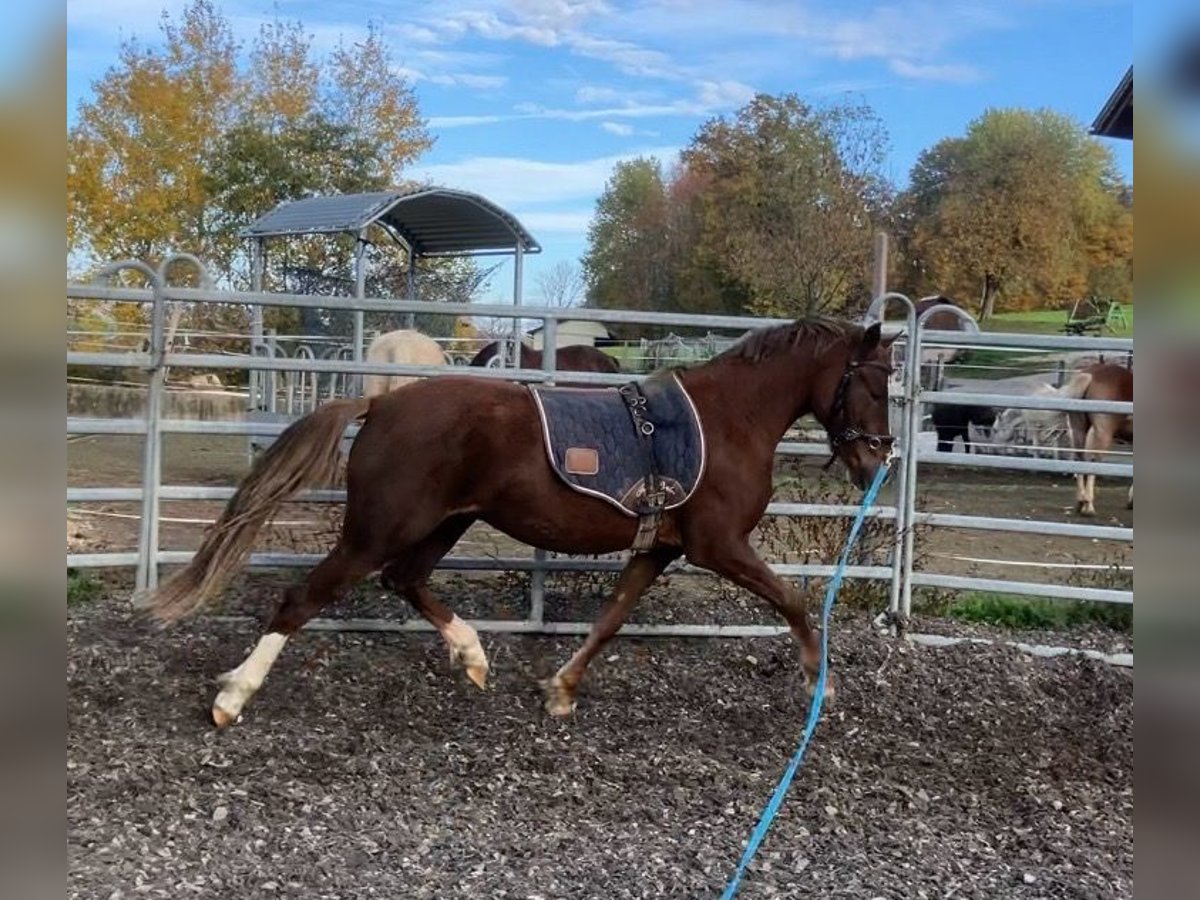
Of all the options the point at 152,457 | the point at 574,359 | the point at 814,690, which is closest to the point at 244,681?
the point at 152,457

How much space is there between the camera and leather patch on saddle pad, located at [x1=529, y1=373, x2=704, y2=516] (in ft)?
14.1

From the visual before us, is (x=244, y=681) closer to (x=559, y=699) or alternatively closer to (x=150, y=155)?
(x=559, y=699)

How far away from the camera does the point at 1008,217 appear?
3122cm

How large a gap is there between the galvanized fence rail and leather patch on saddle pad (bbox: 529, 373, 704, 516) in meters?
0.62

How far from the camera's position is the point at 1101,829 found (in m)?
3.65

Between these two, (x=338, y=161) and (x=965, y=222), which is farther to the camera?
(x=965, y=222)

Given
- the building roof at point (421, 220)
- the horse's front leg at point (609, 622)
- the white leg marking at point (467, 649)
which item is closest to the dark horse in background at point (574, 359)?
the building roof at point (421, 220)

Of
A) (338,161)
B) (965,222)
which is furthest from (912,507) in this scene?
(965,222)

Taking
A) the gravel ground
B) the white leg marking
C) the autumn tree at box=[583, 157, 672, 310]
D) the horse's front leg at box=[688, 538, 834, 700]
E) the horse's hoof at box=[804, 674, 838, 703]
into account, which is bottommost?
the gravel ground

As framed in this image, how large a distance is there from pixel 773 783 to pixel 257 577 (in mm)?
2960

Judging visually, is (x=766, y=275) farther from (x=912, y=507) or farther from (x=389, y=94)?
(x=912, y=507)

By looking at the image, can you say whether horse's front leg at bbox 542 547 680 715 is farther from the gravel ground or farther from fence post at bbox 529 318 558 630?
fence post at bbox 529 318 558 630

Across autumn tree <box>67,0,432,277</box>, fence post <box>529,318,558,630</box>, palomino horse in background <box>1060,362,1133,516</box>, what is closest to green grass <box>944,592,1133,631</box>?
fence post <box>529,318,558,630</box>

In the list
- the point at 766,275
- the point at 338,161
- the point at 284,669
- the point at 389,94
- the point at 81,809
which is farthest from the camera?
the point at 766,275
